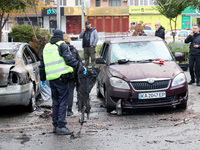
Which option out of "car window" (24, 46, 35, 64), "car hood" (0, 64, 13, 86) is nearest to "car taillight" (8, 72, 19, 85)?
"car hood" (0, 64, 13, 86)

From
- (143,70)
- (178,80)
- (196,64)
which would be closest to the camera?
(178,80)

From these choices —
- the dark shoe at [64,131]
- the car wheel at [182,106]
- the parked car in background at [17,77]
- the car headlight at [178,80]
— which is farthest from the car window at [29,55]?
the car wheel at [182,106]

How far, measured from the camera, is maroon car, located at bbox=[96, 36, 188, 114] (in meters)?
8.00

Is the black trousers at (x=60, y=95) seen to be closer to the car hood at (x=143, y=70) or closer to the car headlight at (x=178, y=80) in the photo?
the car hood at (x=143, y=70)

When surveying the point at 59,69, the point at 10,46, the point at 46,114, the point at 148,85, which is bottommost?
the point at 46,114

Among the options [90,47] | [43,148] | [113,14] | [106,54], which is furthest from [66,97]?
[113,14]

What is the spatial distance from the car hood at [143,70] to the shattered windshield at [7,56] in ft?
6.90

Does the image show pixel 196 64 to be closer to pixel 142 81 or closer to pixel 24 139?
pixel 142 81

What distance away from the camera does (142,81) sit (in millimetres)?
8008

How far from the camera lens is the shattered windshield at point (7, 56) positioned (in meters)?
8.54

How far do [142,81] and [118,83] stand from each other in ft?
1.61

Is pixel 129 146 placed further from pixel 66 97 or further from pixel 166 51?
pixel 166 51

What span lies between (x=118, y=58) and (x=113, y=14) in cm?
4544

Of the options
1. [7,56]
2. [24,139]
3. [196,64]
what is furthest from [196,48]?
[24,139]
